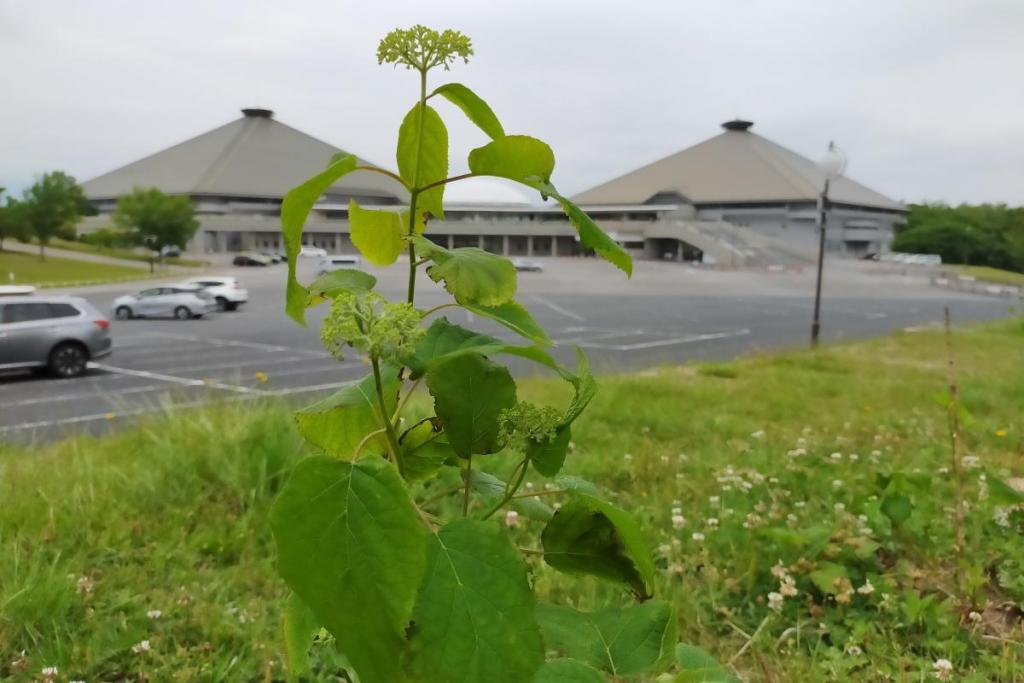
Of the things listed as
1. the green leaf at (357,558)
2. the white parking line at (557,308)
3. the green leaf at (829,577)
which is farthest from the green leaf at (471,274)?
the white parking line at (557,308)

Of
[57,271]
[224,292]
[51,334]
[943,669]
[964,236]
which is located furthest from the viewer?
[964,236]

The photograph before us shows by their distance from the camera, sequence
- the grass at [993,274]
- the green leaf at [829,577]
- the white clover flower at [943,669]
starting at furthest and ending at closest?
the grass at [993,274]
the green leaf at [829,577]
the white clover flower at [943,669]

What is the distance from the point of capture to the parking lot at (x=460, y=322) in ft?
26.3

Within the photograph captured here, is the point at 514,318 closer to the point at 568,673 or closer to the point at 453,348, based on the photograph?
the point at 453,348

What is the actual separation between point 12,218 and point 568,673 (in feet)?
150

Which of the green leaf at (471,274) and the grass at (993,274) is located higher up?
the green leaf at (471,274)

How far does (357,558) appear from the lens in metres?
0.62

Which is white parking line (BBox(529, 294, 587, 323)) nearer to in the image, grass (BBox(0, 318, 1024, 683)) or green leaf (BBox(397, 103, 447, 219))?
grass (BBox(0, 318, 1024, 683))

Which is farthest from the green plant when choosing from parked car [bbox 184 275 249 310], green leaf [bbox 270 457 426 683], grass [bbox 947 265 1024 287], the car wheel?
grass [bbox 947 265 1024 287]

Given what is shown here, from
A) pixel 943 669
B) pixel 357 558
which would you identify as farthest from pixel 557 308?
pixel 357 558

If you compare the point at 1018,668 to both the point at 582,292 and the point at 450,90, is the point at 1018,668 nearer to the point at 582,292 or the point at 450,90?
the point at 450,90

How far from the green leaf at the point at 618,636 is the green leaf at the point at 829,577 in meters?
1.43

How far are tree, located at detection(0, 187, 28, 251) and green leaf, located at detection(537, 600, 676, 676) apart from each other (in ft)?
148

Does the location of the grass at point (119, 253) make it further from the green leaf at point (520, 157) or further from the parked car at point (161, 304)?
the green leaf at point (520, 157)
